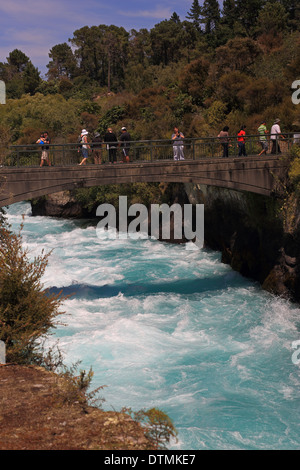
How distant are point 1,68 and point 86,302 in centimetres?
9906

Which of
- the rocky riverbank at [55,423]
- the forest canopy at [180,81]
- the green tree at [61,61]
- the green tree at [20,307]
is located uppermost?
the green tree at [61,61]

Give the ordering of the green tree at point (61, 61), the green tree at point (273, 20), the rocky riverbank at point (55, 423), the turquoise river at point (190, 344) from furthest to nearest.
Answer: the green tree at point (61, 61) → the green tree at point (273, 20) → the turquoise river at point (190, 344) → the rocky riverbank at point (55, 423)

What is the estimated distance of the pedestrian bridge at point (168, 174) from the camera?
20.8 metres

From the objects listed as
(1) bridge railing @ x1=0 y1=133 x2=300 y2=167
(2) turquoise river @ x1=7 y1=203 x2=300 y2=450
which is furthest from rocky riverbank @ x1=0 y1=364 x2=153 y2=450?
(1) bridge railing @ x1=0 y1=133 x2=300 y2=167

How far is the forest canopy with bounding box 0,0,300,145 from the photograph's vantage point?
37.9 m

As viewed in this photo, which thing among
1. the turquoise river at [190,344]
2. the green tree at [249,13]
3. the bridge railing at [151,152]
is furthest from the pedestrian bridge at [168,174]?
the green tree at [249,13]

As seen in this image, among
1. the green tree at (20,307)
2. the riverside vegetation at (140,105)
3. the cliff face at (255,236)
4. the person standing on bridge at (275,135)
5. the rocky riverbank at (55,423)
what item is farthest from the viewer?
the person standing on bridge at (275,135)

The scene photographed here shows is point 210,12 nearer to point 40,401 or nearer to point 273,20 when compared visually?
point 273,20

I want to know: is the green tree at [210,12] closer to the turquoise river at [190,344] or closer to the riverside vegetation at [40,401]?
the turquoise river at [190,344]

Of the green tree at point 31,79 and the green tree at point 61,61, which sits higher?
the green tree at point 61,61

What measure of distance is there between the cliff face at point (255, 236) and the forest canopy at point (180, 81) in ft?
20.6

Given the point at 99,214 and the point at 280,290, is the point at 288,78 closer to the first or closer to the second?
the point at 99,214

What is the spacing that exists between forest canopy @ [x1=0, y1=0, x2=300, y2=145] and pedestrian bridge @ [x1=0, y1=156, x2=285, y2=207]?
7.32 ft

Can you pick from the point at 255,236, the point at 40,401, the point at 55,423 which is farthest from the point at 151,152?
the point at 55,423
